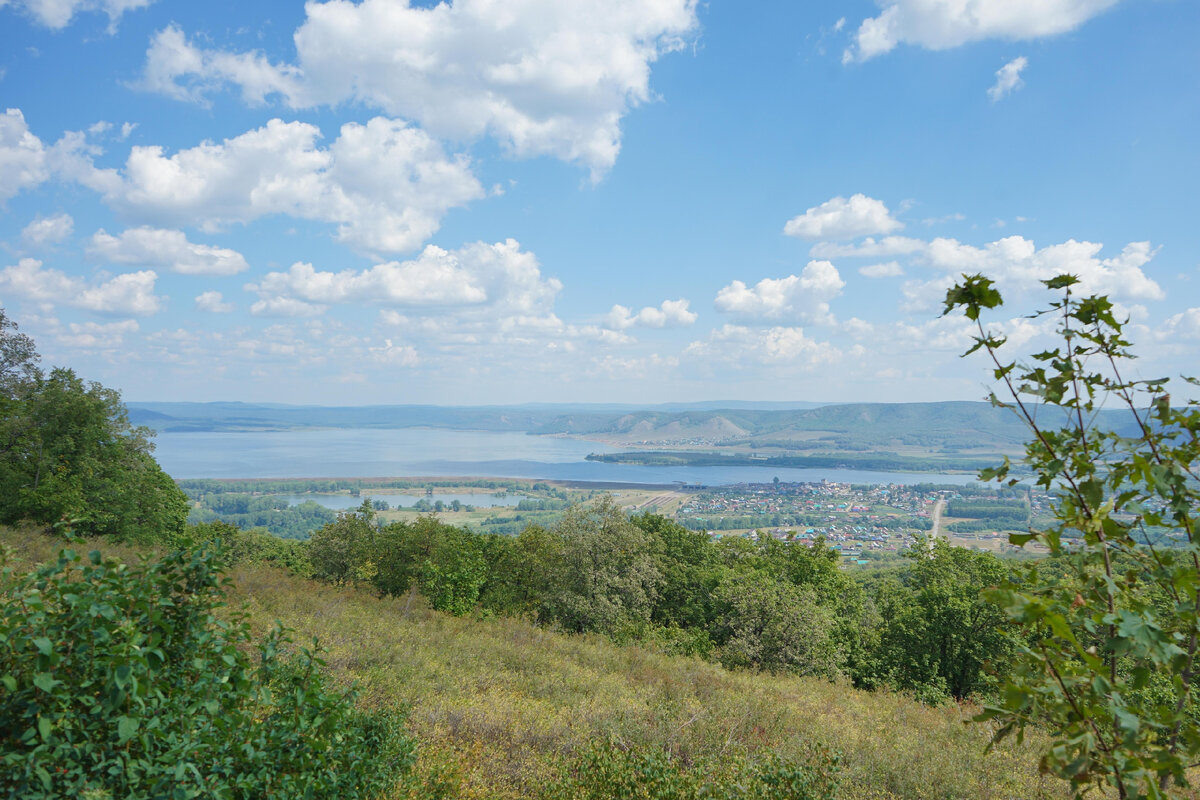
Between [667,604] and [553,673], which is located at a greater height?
[553,673]

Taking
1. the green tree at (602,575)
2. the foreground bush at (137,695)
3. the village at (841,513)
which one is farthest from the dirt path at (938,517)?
the foreground bush at (137,695)

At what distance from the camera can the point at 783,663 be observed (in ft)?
62.3

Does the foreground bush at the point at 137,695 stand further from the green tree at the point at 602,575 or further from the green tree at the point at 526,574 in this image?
the green tree at the point at 526,574

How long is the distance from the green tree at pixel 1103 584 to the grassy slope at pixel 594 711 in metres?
4.43

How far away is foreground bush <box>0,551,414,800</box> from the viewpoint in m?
2.71

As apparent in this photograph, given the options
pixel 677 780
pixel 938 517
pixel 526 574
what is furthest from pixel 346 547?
pixel 938 517

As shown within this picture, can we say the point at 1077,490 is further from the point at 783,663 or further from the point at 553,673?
the point at 783,663

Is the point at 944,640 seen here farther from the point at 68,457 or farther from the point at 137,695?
the point at 68,457

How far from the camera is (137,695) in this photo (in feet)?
9.18

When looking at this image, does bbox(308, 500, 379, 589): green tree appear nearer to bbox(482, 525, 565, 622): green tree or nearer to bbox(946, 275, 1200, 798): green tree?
bbox(482, 525, 565, 622): green tree

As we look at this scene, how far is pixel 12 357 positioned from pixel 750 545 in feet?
119

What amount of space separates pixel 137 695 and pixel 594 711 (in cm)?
745

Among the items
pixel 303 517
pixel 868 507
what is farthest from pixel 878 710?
pixel 868 507

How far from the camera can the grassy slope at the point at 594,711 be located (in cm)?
720
